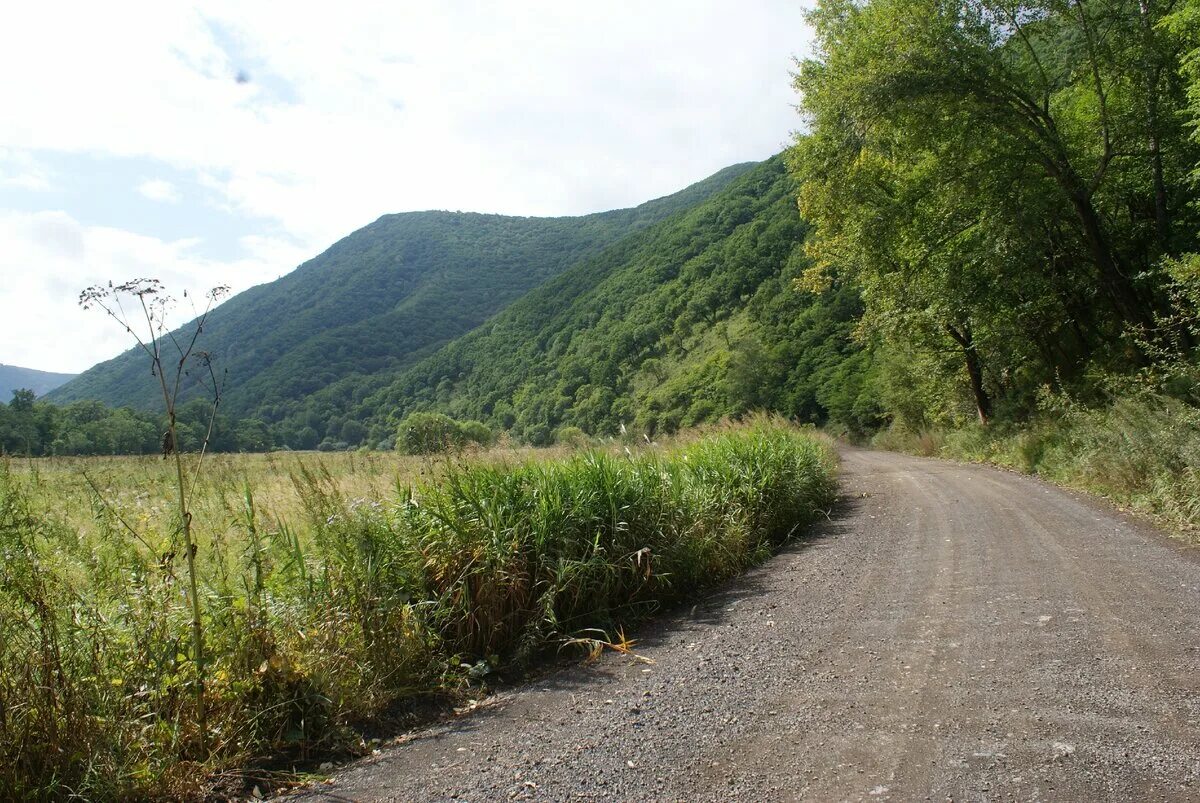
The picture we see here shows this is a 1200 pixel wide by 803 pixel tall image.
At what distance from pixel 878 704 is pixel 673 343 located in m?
92.6

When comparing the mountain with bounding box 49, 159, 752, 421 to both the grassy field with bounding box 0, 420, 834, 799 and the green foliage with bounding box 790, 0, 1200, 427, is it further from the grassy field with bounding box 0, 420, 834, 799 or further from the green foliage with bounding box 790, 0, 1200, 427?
the grassy field with bounding box 0, 420, 834, 799

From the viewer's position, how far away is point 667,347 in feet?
315

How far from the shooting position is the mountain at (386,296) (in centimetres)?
9469

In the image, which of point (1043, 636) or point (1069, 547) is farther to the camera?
point (1069, 547)

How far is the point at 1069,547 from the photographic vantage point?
7.26 metres

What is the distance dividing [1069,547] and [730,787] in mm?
6025

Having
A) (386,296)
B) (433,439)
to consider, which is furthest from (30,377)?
(386,296)

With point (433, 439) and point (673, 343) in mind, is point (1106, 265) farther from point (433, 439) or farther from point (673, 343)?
point (673, 343)

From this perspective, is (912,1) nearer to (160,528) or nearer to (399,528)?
(399,528)

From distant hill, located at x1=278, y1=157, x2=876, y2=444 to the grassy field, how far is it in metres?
48.1

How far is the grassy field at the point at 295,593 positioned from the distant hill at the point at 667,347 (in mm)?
48075

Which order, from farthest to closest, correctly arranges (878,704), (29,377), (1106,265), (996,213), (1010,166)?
1. (29,377)
2. (996,213)
3. (1010,166)
4. (1106,265)
5. (878,704)

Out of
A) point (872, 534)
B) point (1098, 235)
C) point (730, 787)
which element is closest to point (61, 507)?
point (730, 787)

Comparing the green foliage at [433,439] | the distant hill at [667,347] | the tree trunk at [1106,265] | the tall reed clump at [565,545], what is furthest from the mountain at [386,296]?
the tree trunk at [1106,265]
